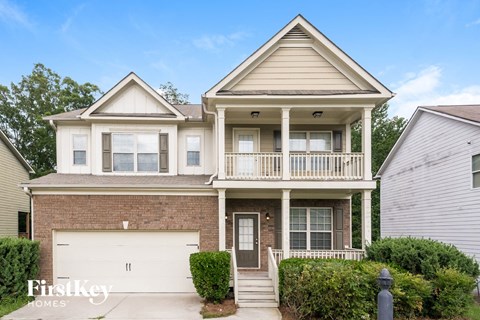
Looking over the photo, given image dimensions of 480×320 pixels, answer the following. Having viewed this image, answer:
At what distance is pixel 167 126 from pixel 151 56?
38.4 ft

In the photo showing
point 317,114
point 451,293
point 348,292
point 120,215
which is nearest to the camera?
point 348,292

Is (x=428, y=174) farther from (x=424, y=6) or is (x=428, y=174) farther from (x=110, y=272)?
(x=110, y=272)

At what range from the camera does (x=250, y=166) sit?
461 inches

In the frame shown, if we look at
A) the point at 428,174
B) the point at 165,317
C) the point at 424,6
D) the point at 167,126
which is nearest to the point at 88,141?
the point at 167,126

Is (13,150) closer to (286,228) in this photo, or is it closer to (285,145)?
(285,145)

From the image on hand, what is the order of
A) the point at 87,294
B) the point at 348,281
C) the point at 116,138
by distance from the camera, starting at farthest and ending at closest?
the point at 116,138, the point at 87,294, the point at 348,281

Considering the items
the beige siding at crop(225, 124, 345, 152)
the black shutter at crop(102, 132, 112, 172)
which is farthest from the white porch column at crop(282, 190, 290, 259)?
the black shutter at crop(102, 132, 112, 172)

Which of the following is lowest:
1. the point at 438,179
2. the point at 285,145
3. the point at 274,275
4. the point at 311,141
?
the point at 274,275

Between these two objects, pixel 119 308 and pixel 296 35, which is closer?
pixel 119 308

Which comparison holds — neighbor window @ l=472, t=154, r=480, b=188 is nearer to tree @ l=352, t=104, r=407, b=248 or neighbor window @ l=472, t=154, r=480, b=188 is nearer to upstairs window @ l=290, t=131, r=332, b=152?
upstairs window @ l=290, t=131, r=332, b=152

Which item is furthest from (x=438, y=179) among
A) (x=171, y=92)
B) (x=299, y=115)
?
(x=171, y=92)

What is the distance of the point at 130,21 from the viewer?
19.0m

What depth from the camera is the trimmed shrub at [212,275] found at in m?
9.59

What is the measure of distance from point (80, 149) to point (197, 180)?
15.2 feet
